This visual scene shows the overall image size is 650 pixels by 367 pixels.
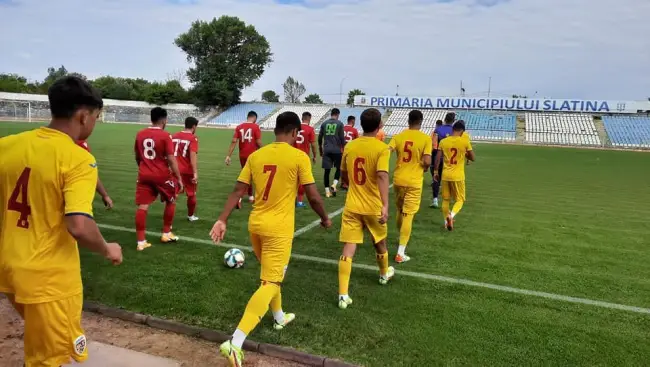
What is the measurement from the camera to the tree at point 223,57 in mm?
68500

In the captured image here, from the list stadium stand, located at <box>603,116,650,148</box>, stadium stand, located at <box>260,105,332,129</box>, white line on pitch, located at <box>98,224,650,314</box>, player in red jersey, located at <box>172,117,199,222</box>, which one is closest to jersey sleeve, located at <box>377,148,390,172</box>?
white line on pitch, located at <box>98,224,650,314</box>

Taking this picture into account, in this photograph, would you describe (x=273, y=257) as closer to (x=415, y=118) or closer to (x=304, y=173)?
(x=304, y=173)

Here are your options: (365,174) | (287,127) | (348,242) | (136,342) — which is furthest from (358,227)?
(136,342)

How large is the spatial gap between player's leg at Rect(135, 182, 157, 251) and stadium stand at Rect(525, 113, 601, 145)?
1794 inches

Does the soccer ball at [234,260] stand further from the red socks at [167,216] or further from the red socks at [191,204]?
the red socks at [191,204]

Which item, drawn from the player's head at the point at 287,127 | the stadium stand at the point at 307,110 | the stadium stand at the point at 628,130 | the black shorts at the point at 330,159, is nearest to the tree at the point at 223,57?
the stadium stand at the point at 307,110

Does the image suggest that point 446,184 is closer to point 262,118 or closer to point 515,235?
point 515,235

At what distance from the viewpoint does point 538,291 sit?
5.67 metres

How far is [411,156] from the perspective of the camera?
6.81m

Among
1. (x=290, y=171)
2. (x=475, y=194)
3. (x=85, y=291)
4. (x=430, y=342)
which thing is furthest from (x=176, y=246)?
(x=475, y=194)

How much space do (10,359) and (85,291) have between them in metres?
1.42

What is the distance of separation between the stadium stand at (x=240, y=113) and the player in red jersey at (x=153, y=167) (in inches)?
2197

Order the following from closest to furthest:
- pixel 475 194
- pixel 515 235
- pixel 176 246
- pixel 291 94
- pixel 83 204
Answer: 1. pixel 83 204
2. pixel 176 246
3. pixel 515 235
4. pixel 475 194
5. pixel 291 94

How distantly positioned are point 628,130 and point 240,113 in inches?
1864
